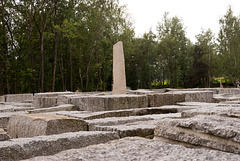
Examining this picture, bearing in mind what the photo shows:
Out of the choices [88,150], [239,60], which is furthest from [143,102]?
[239,60]

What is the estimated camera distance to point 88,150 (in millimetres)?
1765

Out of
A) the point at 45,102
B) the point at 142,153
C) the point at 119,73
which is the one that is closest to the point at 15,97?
the point at 45,102

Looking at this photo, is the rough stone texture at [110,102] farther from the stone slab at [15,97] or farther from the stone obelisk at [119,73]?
the stone slab at [15,97]

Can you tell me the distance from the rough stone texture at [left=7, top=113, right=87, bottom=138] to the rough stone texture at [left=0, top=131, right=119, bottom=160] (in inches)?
24.0

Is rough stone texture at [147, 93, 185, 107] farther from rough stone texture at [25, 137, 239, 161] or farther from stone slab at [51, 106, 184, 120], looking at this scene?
rough stone texture at [25, 137, 239, 161]

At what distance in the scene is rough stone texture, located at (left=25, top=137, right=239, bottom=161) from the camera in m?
1.40

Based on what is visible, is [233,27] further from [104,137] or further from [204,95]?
[104,137]

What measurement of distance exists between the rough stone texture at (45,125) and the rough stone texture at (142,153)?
100cm

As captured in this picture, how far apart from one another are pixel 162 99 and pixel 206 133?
4621 mm

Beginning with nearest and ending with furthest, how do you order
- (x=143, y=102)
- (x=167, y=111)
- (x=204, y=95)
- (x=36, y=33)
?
(x=167, y=111), (x=143, y=102), (x=204, y=95), (x=36, y=33)

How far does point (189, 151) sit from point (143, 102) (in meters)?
4.45

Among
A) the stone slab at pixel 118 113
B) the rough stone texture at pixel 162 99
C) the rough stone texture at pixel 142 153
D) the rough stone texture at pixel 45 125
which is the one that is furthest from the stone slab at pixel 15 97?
the rough stone texture at pixel 142 153

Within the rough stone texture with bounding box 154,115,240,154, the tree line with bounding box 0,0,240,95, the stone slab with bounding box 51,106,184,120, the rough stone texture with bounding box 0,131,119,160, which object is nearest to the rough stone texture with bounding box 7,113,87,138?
the rough stone texture with bounding box 0,131,119,160

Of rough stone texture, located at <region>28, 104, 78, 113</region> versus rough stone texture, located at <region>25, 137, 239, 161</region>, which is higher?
rough stone texture, located at <region>25, 137, 239, 161</region>
